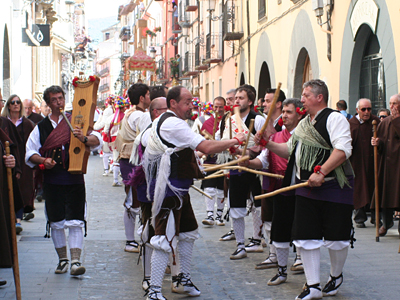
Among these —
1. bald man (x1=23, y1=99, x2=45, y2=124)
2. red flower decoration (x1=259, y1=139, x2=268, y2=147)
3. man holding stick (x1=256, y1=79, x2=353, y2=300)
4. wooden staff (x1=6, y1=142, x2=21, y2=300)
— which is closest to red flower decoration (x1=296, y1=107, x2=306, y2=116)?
man holding stick (x1=256, y1=79, x2=353, y2=300)

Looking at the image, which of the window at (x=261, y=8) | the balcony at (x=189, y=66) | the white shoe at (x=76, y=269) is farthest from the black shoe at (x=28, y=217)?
the balcony at (x=189, y=66)

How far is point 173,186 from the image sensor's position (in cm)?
555

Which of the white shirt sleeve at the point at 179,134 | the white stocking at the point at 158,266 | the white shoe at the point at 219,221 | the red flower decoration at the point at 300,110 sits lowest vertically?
the white shoe at the point at 219,221

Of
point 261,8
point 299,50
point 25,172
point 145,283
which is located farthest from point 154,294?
point 261,8

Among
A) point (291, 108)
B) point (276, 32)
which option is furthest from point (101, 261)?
point (276, 32)

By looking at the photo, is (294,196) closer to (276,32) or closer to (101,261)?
(101,261)

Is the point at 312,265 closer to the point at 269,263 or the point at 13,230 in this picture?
the point at 269,263

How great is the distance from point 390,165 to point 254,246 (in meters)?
2.41

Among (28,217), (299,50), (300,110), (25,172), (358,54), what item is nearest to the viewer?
(300,110)

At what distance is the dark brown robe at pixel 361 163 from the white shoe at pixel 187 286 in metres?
3.09

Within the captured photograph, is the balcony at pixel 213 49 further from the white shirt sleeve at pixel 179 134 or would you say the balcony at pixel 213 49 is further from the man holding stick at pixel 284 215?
the white shirt sleeve at pixel 179 134

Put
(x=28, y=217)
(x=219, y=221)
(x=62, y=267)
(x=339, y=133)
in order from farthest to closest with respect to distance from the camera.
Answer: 1. (x=28, y=217)
2. (x=219, y=221)
3. (x=62, y=267)
4. (x=339, y=133)

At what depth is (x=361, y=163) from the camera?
8.90 meters

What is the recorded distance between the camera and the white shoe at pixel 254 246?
25.7 ft
